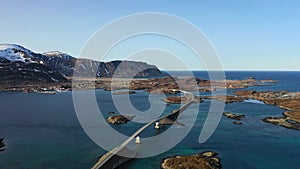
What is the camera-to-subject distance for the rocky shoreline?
25.9 m

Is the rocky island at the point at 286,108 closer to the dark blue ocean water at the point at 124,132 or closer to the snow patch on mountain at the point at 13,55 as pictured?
the dark blue ocean water at the point at 124,132

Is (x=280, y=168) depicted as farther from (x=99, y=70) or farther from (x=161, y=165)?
(x=99, y=70)

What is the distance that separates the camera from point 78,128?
41344 mm

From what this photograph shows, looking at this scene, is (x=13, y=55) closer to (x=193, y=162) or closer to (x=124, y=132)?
(x=124, y=132)

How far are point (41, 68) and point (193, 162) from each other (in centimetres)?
11206

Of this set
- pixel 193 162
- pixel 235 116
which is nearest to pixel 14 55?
pixel 235 116

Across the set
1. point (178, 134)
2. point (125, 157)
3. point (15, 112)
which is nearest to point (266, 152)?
point (178, 134)

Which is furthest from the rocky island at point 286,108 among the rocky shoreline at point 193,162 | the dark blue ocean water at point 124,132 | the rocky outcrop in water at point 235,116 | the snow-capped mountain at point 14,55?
the snow-capped mountain at point 14,55

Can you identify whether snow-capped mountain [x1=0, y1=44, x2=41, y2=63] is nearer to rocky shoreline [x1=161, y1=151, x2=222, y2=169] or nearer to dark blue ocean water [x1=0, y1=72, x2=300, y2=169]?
dark blue ocean water [x1=0, y1=72, x2=300, y2=169]

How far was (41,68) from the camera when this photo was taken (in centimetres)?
12481

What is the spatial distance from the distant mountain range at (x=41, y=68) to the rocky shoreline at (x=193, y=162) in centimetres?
9066

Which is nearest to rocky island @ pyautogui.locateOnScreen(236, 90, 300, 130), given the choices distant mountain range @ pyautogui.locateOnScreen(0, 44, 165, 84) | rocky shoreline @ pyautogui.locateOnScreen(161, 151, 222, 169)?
rocky shoreline @ pyautogui.locateOnScreen(161, 151, 222, 169)

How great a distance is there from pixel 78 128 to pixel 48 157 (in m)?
12.6

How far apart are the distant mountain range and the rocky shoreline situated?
297 feet
